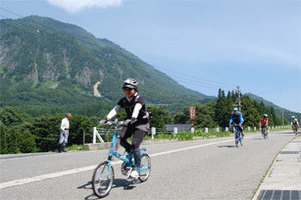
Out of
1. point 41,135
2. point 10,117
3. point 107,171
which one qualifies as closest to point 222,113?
point 41,135

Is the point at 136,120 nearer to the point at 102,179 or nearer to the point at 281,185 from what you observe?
the point at 102,179

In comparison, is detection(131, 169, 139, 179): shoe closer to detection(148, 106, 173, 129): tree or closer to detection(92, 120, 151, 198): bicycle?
detection(92, 120, 151, 198): bicycle

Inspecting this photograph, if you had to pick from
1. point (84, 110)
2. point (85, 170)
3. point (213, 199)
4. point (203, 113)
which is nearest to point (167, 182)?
point (213, 199)

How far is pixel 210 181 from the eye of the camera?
6.45 m

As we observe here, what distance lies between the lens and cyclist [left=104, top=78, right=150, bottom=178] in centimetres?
582

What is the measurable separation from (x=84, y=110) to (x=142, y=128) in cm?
18173

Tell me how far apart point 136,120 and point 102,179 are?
1239mm

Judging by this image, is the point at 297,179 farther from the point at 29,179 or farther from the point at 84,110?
the point at 84,110

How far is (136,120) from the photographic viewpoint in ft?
19.3

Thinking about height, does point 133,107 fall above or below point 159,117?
below

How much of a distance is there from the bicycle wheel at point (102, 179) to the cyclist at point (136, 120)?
618 millimetres

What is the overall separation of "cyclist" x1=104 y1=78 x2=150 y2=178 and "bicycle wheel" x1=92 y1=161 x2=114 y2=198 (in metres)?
0.62

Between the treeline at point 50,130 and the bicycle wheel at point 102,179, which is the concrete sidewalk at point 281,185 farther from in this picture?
the treeline at point 50,130

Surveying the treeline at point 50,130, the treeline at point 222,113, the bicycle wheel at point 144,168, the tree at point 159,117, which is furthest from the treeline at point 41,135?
the bicycle wheel at point 144,168
